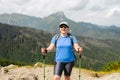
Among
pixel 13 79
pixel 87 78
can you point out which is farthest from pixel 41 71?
pixel 13 79

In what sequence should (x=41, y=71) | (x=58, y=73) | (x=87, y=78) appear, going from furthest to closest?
1. (x=41, y=71)
2. (x=87, y=78)
3. (x=58, y=73)

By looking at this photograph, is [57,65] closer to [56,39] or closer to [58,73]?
[58,73]

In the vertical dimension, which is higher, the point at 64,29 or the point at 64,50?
the point at 64,29

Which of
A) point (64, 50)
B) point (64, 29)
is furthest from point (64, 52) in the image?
point (64, 29)

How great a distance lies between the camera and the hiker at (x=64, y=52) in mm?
12164

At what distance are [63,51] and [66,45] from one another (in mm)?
290

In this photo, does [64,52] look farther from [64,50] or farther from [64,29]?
[64,29]

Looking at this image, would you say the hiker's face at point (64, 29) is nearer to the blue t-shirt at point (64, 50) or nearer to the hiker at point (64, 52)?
the hiker at point (64, 52)

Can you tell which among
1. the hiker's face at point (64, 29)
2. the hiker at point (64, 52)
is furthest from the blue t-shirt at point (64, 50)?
the hiker's face at point (64, 29)

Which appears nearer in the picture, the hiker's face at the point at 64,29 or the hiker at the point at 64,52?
the hiker at the point at 64,52

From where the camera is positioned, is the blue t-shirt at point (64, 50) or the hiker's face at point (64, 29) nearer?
the blue t-shirt at point (64, 50)

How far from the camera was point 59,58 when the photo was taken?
1223cm

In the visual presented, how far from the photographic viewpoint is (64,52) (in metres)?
12.2

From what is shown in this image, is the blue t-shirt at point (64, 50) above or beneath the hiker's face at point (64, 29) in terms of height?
beneath
